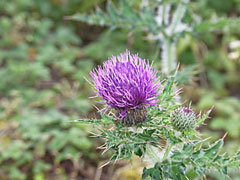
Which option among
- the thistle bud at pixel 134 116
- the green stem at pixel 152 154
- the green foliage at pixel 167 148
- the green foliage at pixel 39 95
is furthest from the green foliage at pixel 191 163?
the green foliage at pixel 39 95

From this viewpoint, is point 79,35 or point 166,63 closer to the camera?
point 166,63

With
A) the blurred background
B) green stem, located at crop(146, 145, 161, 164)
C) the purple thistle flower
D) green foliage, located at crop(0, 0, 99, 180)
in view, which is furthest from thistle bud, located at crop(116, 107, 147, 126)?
the blurred background

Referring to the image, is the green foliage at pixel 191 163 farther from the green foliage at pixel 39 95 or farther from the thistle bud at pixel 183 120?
the green foliage at pixel 39 95

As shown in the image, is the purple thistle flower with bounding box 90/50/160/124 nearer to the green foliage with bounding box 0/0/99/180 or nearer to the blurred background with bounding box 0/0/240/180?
the green foliage with bounding box 0/0/99/180

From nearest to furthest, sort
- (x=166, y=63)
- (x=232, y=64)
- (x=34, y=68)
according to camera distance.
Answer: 1. (x=166, y=63)
2. (x=34, y=68)
3. (x=232, y=64)

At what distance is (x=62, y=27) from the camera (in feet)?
20.3

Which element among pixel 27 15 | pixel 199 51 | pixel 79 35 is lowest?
pixel 199 51

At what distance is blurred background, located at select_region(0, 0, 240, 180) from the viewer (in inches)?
150

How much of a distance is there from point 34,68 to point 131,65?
3230 mm

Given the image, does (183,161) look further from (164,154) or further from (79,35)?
(79,35)

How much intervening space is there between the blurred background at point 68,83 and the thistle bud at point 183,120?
1056 mm

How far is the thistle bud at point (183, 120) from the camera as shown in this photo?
81.0 inches

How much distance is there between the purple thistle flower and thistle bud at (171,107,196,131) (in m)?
0.20

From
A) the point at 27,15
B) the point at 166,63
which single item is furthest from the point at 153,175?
the point at 27,15
